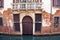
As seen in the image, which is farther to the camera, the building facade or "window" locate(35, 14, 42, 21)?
"window" locate(35, 14, 42, 21)

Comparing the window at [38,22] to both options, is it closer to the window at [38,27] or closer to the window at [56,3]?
the window at [38,27]

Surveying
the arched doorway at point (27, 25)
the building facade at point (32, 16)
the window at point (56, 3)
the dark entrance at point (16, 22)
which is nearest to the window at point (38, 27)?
the building facade at point (32, 16)

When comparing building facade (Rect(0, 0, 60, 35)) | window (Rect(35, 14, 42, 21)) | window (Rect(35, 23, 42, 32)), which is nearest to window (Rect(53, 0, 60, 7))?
building facade (Rect(0, 0, 60, 35))

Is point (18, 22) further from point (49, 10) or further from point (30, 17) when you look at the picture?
point (49, 10)

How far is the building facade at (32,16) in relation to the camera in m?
16.9

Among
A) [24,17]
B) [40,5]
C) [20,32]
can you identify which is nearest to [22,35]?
[20,32]

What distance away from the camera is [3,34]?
57.4ft

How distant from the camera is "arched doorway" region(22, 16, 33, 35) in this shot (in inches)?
674

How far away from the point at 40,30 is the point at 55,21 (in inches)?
57.0

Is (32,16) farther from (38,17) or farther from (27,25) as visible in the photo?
(27,25)

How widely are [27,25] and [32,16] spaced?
847 millimetres

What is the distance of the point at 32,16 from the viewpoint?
55.6 feet

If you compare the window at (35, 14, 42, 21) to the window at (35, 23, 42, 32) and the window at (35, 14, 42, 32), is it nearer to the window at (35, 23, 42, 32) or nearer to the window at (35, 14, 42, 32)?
the window at (35, 14, 42, 32)

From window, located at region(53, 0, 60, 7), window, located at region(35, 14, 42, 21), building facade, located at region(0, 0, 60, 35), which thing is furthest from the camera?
window, located at region(53, 0, 60, 7)
